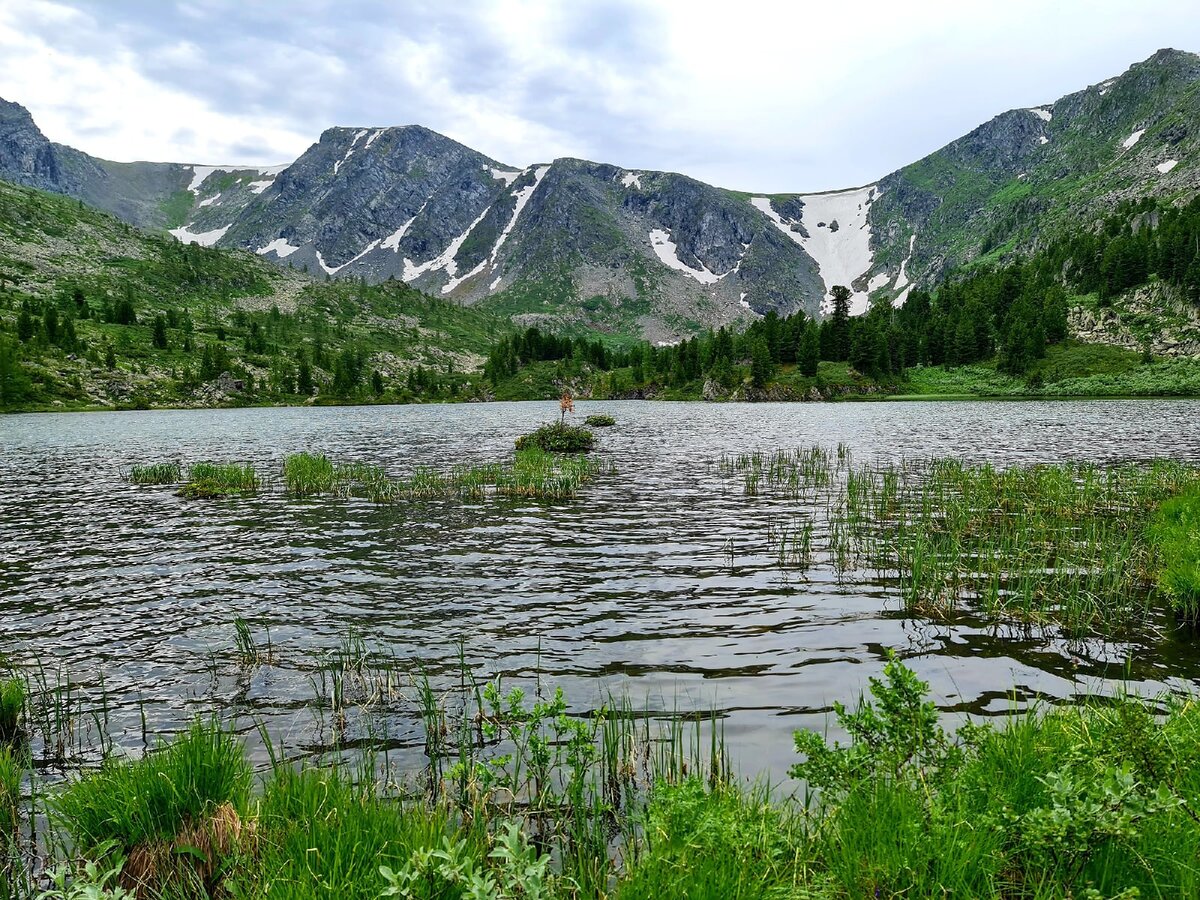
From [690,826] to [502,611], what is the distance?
33.5ft

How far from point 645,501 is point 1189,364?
6891 inches

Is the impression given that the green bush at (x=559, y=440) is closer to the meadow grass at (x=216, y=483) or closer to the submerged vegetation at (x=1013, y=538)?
the submerged vegetation at (x=1013, y=538)

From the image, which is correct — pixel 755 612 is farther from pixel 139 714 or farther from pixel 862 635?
pixel 139 714

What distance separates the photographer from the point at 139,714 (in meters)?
10.2

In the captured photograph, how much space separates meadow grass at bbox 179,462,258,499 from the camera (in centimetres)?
3181

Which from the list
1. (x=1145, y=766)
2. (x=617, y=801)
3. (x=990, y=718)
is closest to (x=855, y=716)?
(x=1145, y=766)

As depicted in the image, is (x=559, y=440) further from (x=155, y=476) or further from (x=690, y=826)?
(x=690, y=826)

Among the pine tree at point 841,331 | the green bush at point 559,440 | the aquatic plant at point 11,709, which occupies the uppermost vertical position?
the pine tree at point 841,331

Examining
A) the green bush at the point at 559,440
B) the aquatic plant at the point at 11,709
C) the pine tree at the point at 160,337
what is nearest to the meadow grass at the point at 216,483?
the green bush at the point at 559,440

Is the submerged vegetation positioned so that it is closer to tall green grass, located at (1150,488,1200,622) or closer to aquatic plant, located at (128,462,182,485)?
tall green grass, located at (1150,488,1200,622)

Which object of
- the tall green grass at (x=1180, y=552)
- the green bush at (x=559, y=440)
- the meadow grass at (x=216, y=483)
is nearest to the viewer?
the tall green grass at (x=1180, y=552)

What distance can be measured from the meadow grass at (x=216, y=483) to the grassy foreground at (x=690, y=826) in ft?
89.1

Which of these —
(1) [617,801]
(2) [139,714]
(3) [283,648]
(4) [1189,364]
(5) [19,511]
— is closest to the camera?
(1) [617,801]

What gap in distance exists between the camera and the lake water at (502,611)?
10.6m
